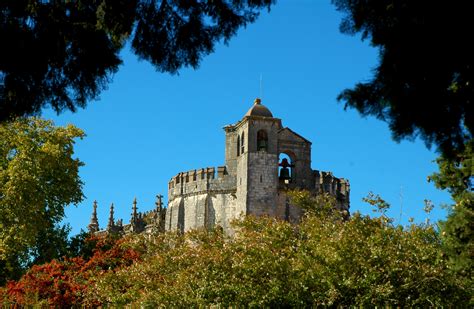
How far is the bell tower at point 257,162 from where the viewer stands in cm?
4438

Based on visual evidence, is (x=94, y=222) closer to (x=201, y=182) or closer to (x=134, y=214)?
(x=134, y=214)

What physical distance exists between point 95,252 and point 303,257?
16588 mm

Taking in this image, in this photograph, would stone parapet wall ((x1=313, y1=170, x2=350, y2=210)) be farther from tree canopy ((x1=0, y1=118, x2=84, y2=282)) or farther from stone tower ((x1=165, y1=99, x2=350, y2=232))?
tree canopy ((x1=0, y1=118, x2=84, y2=282))

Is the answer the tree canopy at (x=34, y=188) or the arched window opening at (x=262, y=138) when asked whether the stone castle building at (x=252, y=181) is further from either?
the tree canopy at (x=34, y=188)

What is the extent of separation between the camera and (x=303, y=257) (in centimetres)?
2142

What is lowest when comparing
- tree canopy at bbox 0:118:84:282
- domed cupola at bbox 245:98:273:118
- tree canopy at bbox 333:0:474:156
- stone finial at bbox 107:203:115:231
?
tree canopy at bbox 333:0:474:156

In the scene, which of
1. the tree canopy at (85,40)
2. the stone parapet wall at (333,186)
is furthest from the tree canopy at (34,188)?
the tree canopy at (85,40)

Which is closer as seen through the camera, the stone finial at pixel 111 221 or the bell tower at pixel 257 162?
the bell tower at pixel 257 162

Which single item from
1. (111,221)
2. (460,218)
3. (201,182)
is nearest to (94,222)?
(111,221)

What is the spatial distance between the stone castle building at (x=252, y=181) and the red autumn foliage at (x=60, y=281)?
10.6 m

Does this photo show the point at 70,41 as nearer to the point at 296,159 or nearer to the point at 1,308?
the point at 1,308

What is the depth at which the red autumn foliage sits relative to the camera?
3059 centimetres

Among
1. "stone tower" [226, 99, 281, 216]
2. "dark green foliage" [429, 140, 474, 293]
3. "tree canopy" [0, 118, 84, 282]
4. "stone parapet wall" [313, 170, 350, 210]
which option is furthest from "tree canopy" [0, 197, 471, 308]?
"stone parapet wall" [313, 170, 350, 210]

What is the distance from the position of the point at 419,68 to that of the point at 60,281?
26.0 m
